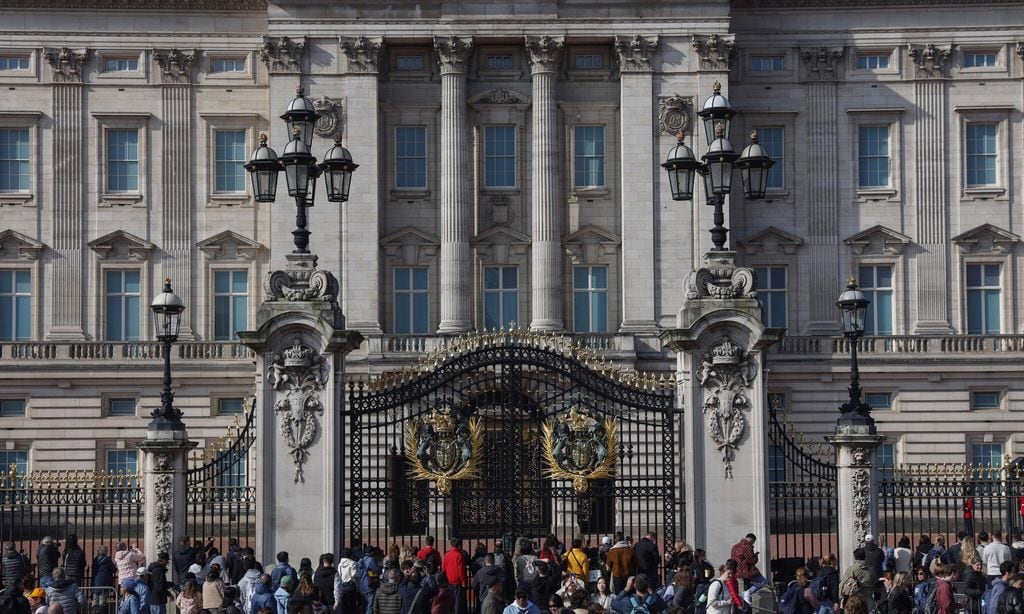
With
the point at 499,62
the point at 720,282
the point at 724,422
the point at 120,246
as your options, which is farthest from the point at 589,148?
the point at 724,422

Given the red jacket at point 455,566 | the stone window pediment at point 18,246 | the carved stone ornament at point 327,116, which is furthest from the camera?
the stone window pediment at point 18,246

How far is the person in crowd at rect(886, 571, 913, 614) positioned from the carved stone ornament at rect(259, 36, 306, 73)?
117 feet

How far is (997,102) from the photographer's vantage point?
6038cm

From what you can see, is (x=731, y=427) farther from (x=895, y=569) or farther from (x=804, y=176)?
(x=804, y=176)

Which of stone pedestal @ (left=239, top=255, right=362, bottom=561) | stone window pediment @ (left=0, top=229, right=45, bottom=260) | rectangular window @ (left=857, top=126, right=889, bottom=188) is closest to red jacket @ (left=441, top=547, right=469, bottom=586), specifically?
stone pedestal @ (left=239, top=255, right=362, bottom=561)

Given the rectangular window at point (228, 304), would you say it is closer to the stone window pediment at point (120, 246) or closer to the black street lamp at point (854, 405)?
the stone window pediment at point (120, 246)

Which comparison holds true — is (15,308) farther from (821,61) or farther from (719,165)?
(719,165)

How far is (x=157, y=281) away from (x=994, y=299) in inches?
1016

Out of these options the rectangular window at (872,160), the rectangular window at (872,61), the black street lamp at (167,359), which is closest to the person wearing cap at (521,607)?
the black street lamp at (167,359)

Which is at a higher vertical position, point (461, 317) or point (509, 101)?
point (509, 101)

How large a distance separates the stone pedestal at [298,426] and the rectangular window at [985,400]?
3260cm

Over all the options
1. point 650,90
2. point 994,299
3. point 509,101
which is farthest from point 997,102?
point 509,101

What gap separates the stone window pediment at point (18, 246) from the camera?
59562 millimetres

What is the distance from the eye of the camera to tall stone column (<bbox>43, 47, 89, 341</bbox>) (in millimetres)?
59750
